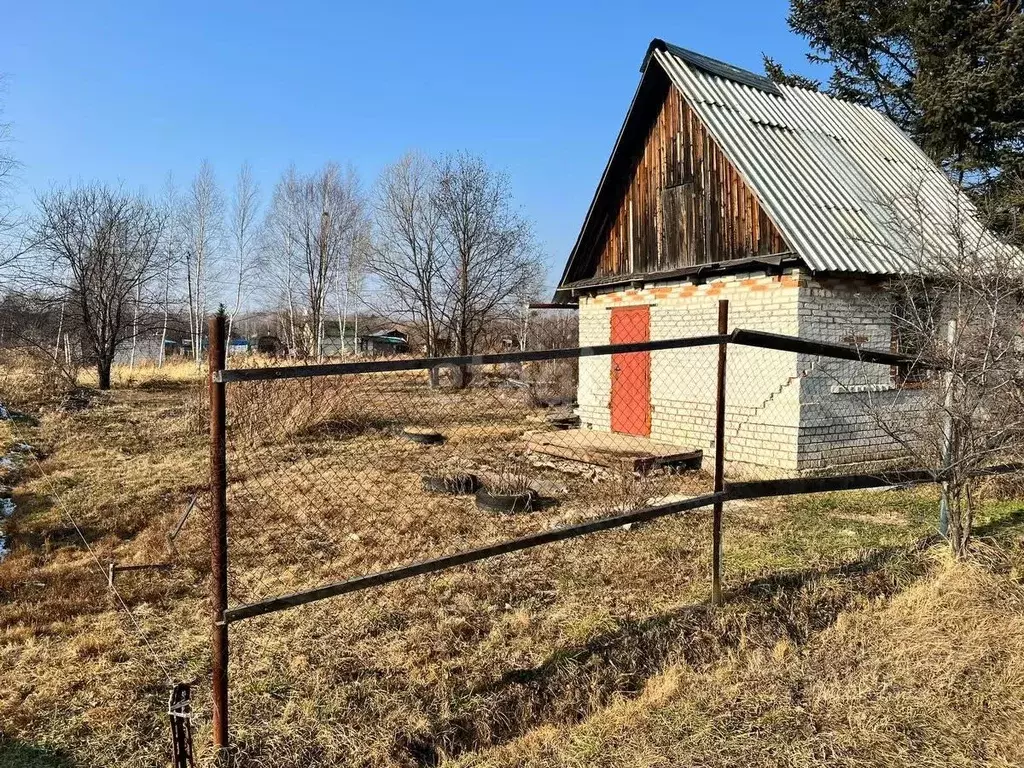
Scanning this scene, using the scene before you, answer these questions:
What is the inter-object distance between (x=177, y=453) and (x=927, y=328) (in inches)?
419

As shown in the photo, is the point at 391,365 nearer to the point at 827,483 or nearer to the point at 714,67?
the point at 827,483

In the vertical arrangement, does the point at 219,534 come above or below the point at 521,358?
below

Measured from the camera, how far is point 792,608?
4051mm

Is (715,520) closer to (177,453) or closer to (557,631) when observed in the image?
(557,631)

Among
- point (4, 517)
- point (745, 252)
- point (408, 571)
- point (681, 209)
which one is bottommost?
point (4, 517)

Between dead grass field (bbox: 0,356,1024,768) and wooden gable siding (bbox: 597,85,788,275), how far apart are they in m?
4.51

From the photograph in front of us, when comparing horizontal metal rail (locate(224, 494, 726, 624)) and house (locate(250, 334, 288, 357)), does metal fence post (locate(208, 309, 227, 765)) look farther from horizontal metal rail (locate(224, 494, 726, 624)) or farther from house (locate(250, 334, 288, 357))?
house (locate(250, 334, 288, 357))

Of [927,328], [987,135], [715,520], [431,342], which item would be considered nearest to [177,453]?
[715,520]

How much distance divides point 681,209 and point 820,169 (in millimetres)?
2430

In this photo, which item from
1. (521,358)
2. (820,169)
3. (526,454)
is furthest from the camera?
(526,454)

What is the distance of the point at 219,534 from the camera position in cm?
265

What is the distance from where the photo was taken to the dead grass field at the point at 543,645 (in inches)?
110

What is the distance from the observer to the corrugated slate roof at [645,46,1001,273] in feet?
29.3

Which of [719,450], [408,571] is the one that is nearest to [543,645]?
[408,571]
